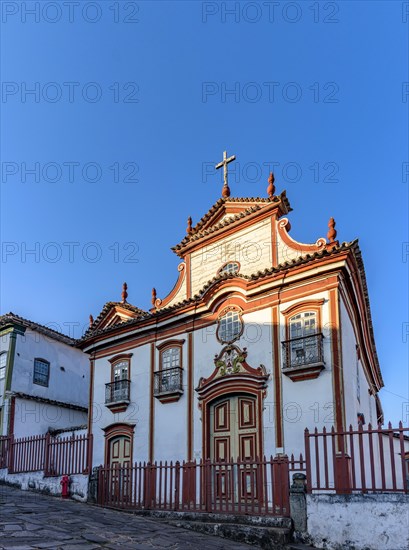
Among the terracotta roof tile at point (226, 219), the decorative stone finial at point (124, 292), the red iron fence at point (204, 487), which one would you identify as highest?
the terracotta roof tile at point (226, 219)

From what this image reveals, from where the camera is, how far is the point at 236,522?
11141mm

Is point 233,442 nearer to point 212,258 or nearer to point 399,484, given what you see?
point 212,258

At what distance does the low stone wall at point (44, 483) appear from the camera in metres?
15.9

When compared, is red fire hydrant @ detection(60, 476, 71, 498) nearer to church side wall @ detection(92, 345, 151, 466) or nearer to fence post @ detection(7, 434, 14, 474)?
church side wall @ detection(92, 345, 151, 466)

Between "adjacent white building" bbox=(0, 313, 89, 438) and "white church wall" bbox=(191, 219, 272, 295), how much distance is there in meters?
10.0

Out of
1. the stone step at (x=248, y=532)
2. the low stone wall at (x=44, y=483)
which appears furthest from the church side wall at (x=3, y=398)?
the stone step at (x=248, y=532)

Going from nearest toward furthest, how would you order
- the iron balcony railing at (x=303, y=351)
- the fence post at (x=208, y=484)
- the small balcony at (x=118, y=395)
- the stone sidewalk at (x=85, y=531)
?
1. the stone sidewalk at (x=85, y=531)
2. the fence post at (x=208, y=484)
3. the iron balcony railing at (x=303, y=351)
4. the small balcony at (x=118, y=395)

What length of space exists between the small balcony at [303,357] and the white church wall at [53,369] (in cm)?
1456

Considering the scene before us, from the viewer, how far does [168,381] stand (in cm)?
1672

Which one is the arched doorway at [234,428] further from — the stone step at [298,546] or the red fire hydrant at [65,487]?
the red fire hydrant at [65,487]

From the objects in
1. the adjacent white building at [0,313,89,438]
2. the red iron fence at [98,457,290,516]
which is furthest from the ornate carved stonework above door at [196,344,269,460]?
the adjacent white building at [0,313,89,438]

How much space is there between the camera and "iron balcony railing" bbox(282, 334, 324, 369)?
13.4 meters

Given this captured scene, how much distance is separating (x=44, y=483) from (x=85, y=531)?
8070 mm

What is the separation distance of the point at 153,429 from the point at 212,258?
18.5 ft
